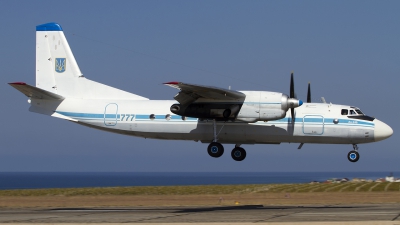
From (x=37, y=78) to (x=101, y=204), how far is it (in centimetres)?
982

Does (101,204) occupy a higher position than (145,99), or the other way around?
(145,99)

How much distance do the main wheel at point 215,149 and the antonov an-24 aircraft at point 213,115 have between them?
0.05m

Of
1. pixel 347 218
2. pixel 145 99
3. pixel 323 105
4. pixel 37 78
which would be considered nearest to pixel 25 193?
pixel 37 78

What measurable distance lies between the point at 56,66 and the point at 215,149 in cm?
1135

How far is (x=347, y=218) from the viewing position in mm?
21672

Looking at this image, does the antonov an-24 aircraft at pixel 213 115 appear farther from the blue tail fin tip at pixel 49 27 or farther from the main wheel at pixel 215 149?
the blue tail fin tip at pixel 49 27

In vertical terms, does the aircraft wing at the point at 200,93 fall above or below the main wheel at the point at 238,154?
above

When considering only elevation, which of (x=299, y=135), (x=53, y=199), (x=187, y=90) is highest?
(x=187, y=90)

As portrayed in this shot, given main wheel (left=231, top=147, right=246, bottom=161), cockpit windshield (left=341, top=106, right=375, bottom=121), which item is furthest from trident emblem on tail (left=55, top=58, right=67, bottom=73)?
cockpit windshield (left=341, top=106, right=375, bottom=121)

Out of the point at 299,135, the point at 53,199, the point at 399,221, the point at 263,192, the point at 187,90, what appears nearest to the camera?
the point at 399,221

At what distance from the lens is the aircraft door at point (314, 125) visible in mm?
29672

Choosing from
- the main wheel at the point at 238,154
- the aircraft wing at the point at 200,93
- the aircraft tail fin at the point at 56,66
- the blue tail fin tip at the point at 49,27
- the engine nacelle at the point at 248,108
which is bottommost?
the main wheel at the point at 238,154

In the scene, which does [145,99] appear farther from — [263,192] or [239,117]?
[263,192]

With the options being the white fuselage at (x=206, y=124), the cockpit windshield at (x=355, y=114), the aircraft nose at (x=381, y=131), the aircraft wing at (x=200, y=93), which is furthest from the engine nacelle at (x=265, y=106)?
Answer: the aircraft nose at (x=381, y=131)
